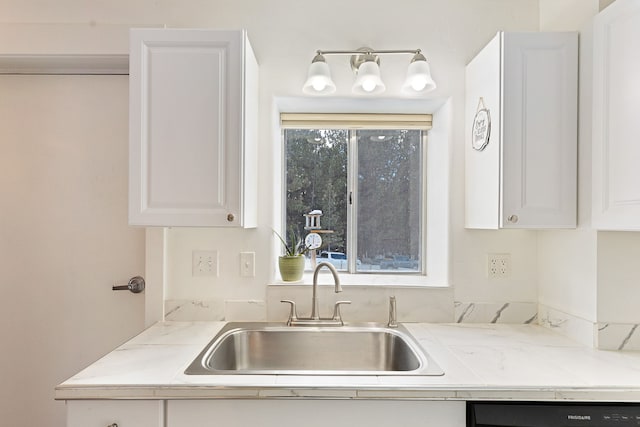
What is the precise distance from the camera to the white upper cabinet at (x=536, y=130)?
1.43 metres

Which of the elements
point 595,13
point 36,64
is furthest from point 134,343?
point 595,13

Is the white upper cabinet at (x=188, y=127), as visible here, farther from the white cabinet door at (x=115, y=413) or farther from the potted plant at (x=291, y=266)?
the white cabinet door at (x=115, y=413)

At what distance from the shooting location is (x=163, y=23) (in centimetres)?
174

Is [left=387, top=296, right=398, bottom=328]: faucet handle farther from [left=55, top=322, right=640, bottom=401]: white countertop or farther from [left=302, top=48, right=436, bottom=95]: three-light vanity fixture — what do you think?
[left=302, top=48, right=436, bottom=95]: three-light vanity fixture

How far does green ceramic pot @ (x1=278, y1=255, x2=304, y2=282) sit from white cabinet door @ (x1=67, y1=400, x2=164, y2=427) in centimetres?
79

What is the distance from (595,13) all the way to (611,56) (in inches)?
8.6

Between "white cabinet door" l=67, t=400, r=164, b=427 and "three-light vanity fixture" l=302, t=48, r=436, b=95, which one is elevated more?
"three-light vanity fixture" l=302, t=48, r=436, b=95

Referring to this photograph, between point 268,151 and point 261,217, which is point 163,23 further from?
point 261,217

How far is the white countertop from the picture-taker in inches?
42.6

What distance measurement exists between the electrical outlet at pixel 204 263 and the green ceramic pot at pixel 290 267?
0.97 ft

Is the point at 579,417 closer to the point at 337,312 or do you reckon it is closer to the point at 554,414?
the point at 554,414

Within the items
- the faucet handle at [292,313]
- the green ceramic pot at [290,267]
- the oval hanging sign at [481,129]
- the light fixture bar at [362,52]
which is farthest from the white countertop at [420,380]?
the light fixture bar at [362,52]

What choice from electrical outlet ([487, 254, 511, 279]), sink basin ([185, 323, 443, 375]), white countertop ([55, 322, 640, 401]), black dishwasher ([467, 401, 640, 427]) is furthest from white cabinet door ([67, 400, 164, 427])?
electrical outlet ([487, 254, 511, 279])

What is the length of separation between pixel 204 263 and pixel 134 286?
354 millimetres
